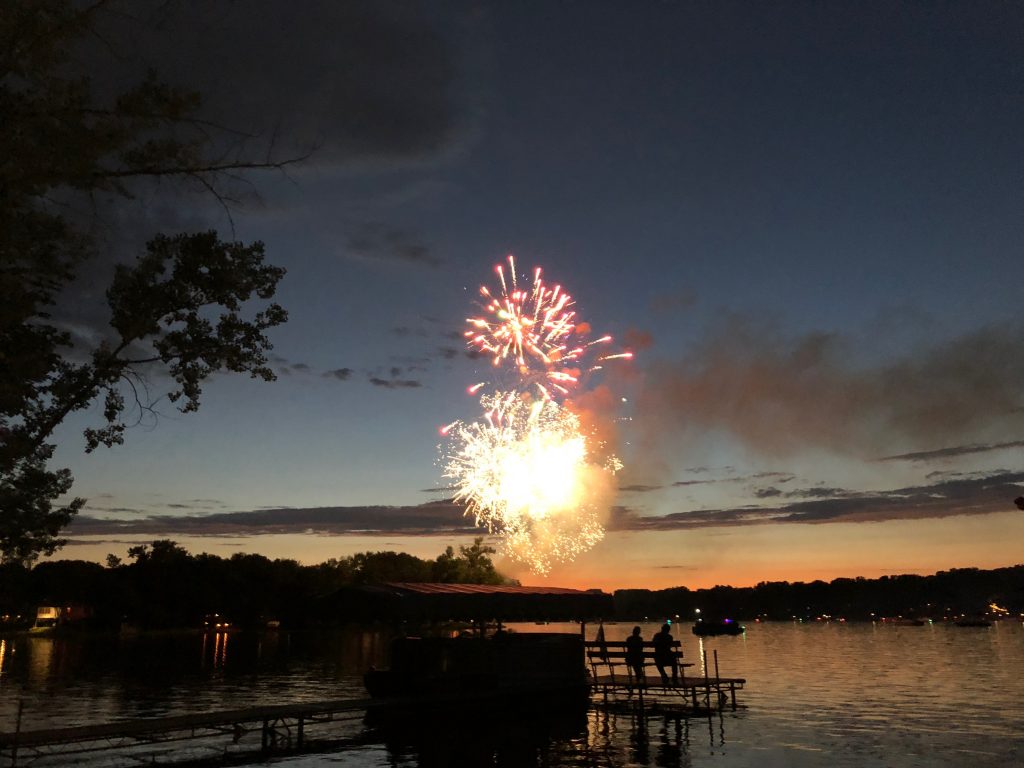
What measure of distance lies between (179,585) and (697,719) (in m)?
142

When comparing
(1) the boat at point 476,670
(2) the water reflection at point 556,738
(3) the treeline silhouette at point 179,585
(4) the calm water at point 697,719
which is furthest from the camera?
(3) the treeline silhouette at point 179,585

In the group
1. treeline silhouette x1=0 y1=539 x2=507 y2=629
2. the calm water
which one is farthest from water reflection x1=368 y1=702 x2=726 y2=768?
treeline silhouette x1=0 y1=539 x2=507 y2=629

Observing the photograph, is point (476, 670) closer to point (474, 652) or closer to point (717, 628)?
point (474, 652)

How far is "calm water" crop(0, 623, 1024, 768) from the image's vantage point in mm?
23219

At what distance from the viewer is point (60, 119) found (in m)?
12.7

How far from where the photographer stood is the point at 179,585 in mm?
152750

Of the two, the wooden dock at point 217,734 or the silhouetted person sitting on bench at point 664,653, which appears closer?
the wooden dock at point 217,734

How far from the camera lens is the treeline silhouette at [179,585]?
149500 millimetres

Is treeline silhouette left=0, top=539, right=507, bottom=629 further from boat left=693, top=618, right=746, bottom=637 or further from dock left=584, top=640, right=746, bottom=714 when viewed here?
dock left=584, top=640, right=746, bottom=714

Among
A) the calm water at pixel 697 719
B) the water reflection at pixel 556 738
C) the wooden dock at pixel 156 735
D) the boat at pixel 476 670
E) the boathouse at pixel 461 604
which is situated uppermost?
the boathouse at pixel 461 604

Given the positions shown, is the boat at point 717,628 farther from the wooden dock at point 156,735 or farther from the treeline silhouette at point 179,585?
the treeline silhouette at point 179,585

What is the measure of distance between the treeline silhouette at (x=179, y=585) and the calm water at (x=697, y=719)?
8029 cm

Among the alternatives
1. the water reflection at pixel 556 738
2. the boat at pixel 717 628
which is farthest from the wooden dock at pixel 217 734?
the boat at pixel 717 628

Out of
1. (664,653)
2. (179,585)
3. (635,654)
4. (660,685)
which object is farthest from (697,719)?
(179,585)
